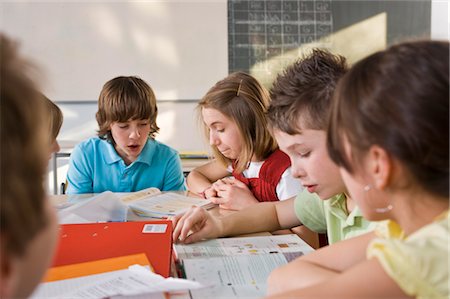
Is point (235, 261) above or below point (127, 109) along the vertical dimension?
below

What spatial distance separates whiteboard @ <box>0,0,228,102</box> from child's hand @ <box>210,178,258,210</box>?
88.2 inches

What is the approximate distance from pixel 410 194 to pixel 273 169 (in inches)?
44.5

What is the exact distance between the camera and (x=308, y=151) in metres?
1.14

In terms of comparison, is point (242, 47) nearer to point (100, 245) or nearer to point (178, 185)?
point (178, 185)

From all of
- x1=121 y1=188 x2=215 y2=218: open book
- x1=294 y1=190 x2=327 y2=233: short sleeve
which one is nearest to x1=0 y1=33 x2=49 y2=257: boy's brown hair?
x1=294 y1=190 x2=327 y2=233: short sleeve

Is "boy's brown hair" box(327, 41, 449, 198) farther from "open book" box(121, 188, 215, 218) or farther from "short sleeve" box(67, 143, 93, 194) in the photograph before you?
"short sleeve" box(67, 143, 93, 194)

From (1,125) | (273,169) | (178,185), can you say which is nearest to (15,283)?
(1,125)

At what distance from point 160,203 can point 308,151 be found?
0.70 meters

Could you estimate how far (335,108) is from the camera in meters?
0.66

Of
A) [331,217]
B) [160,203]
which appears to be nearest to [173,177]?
[160,203]

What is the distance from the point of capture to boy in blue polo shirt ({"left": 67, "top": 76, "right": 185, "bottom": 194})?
2066 mm

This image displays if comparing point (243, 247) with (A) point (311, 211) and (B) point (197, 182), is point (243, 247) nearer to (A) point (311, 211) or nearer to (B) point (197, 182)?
(A) point (311, 211)

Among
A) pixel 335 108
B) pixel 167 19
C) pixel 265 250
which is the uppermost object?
pixel 167 19

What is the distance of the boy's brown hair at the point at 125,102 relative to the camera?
6.74 feet
